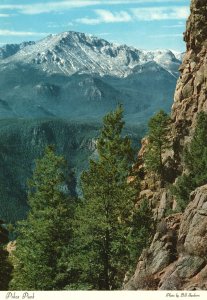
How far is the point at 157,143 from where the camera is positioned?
8194 centimetres

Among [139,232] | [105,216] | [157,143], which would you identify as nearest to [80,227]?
[105,216]

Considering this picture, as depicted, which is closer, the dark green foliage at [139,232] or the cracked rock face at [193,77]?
the dark green foliage at [139,232]

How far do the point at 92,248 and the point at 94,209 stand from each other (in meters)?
2.84

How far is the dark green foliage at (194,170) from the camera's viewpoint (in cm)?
5348

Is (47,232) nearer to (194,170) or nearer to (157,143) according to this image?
(194,170)

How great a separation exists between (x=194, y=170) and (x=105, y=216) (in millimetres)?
24227

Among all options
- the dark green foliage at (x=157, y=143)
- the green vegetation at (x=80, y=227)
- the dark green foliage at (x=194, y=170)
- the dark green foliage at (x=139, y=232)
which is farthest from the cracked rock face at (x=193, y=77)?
the green vegetation at (x=80, y=227)

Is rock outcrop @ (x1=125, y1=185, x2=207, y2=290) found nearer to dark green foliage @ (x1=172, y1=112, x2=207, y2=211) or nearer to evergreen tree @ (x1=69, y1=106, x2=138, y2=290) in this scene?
evergreen tree @ (x1=69, y1=106, x2=138, y2=290)

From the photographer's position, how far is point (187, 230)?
29750 mm

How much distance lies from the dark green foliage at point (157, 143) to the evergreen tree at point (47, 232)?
43933 mm

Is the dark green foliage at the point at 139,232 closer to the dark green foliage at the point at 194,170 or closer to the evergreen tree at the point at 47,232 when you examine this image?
the evergreen tree at the point at 47,232
